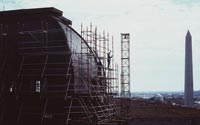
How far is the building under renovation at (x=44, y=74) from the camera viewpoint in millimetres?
31484

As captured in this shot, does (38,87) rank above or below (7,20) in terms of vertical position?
below

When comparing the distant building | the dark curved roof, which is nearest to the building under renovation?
the dark curved roof

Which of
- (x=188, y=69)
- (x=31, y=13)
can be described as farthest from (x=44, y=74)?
(x=188, y=69)

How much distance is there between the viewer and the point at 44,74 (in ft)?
106

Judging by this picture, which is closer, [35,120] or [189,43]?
[35,120]

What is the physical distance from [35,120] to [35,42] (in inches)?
249

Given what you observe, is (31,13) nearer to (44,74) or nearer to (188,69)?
(44,74)

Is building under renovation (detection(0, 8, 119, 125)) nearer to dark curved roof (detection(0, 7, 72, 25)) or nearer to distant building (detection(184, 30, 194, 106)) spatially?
dark curved roof (detection(0, 7, 72, 25))

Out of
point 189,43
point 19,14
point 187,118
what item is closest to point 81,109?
point 19,14

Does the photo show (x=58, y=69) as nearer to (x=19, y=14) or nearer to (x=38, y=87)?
(x=38, y=87)

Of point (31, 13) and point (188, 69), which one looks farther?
point (188, 69)

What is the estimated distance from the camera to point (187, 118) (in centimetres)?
4969

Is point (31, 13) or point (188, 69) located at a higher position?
point (31, 13)

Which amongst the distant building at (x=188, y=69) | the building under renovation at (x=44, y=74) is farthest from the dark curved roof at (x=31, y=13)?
the distant building at (x=188, y=69)
